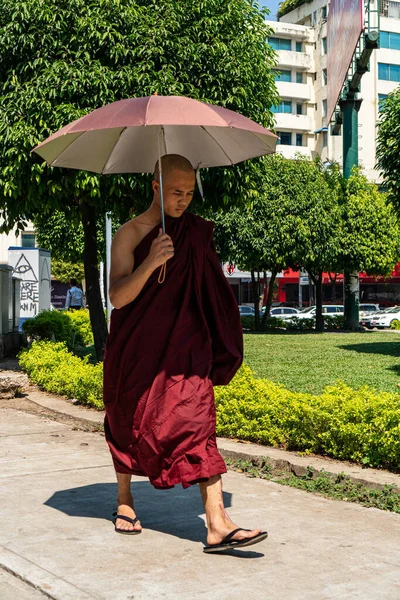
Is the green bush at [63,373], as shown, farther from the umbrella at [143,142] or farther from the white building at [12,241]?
the white building at [12,241]

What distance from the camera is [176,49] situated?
1198 cm

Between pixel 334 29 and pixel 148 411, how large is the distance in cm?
3275

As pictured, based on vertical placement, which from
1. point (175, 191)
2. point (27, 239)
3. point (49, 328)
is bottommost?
point (49, 328)

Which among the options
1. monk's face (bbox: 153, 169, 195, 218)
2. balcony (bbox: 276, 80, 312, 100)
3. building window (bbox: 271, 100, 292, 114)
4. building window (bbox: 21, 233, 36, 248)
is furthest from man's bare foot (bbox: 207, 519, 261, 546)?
building window (bbox: 271, 100, 292, 114)

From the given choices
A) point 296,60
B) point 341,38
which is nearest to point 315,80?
point 296,60

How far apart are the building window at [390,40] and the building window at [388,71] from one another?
1229 millimetres

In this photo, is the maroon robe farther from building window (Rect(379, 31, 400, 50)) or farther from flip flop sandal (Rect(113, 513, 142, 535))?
building window (Rect(379, 31, 400, 50))

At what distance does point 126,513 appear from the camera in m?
4.64

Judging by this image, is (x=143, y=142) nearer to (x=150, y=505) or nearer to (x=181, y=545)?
(x=150, y=505)

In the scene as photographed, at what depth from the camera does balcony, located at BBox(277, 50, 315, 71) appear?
204 ft

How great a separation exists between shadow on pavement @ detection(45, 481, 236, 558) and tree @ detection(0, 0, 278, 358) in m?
6.01

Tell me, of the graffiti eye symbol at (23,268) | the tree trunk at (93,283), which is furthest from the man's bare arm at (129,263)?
the graffiti eye symbol at (23,268)

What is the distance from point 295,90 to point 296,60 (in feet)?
6.80

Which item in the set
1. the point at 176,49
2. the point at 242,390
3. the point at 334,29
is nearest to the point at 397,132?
the point at 176,49
